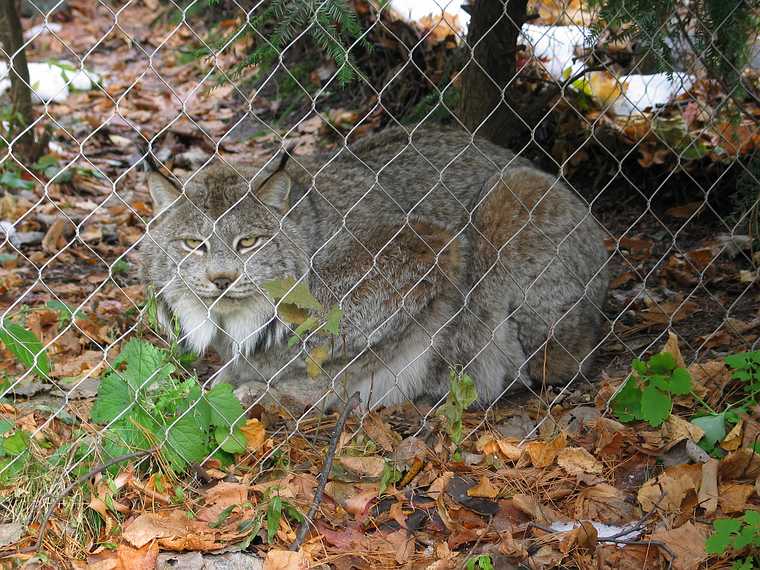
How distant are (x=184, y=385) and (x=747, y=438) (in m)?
2.21

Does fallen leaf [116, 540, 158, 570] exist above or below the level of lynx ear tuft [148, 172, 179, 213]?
below

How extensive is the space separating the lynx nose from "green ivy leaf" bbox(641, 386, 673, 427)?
71.3 inches

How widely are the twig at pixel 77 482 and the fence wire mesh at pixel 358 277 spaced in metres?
0.03

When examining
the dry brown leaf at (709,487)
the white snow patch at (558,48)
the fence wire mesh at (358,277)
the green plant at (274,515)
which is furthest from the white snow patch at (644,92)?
the green plant at (274,515)

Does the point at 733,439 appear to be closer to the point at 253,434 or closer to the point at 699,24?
the point at 253,434

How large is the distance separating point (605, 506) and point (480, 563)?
2.14 feet

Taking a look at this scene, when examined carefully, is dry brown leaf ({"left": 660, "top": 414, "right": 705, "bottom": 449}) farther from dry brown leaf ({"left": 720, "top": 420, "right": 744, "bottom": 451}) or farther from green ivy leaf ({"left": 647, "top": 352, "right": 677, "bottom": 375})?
green ivy leaf ({"left": 647, "top": 352, "right": 677, "bottom": 375})

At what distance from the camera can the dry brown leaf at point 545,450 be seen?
361cm

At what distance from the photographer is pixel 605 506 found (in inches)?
131

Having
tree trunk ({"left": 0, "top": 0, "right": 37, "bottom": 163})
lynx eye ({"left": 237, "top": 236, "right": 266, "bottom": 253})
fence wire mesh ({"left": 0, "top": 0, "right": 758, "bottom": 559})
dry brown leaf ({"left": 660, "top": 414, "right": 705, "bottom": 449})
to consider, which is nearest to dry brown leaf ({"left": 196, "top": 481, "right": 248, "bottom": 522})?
fence wire mesh ({"left": 0, "top": 0, "right": 758, "bottom": 559})

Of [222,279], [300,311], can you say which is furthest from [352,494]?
[222,279]

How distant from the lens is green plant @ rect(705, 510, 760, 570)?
2850 mm

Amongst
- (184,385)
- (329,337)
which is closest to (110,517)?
(184,385)

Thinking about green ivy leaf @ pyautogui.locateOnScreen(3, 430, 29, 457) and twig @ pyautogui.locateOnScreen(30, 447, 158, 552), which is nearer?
twig @ pyautogui.locateOnScreen(30, 447, 158, 552)
